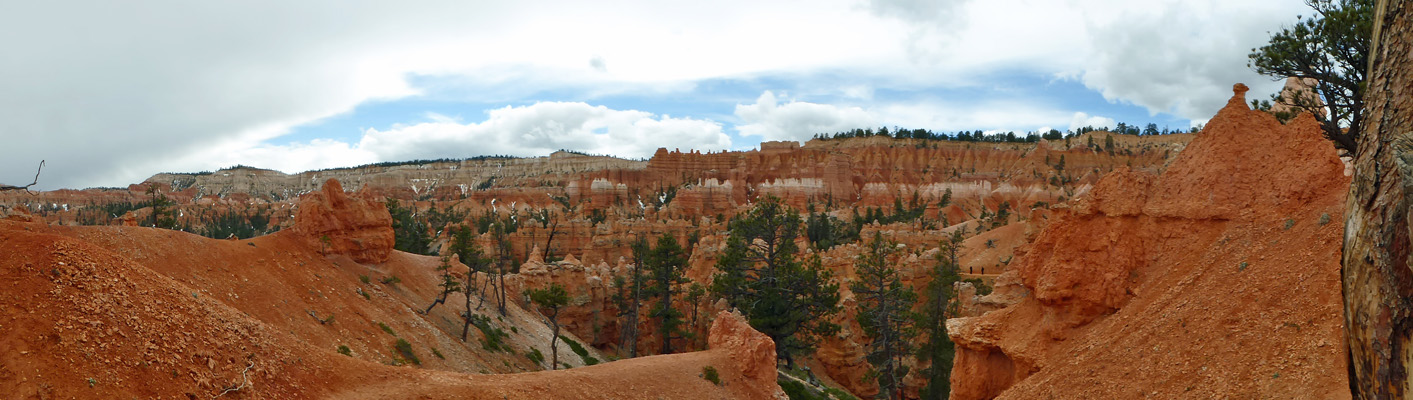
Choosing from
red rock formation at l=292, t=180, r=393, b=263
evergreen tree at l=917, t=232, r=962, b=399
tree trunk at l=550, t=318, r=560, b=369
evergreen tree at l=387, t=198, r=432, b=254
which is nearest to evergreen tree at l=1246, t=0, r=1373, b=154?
evergreen tree at l=917, t=232, r=962, b=399

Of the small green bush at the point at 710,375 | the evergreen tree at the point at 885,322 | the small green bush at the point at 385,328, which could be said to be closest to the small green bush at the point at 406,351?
the small green bush at the point at 385,328

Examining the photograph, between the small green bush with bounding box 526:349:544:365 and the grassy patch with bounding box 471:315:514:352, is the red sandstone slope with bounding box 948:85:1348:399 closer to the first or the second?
the small green bush with bounding box 526:349:544:365

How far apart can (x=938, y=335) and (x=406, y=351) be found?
2047 centimetres

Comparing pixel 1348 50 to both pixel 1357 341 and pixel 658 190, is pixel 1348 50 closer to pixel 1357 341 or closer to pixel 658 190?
pixel 1357 341

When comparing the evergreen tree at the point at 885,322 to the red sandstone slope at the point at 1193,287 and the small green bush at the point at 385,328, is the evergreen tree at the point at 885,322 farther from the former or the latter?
the small green bush at the point at 385,328

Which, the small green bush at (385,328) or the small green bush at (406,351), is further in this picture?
the small green bush at (385,328)

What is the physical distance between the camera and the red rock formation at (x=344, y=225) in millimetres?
26812

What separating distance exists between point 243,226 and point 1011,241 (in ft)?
322

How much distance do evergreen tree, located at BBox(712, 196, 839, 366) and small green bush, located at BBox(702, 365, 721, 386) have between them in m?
8.68

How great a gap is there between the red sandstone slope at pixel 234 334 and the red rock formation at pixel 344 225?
7.4 inches

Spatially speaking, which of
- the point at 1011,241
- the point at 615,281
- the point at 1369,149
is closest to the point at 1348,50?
the point at 1369,149

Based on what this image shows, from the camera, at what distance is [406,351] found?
22.6 meters

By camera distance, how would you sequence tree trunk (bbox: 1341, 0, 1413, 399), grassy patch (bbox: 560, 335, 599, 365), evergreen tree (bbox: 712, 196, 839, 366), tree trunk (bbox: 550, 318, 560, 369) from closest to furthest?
tree trunk (bbox: 1341, 0, 1413, 399)
tree trunk (bbox: 550, 318, 560, 369)
evergreen tree (bbox: 712, 196, 839, 366)
grassy patch (bbox: 560, 335, 599, 365)

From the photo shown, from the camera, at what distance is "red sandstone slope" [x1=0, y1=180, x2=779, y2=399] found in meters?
9.99
